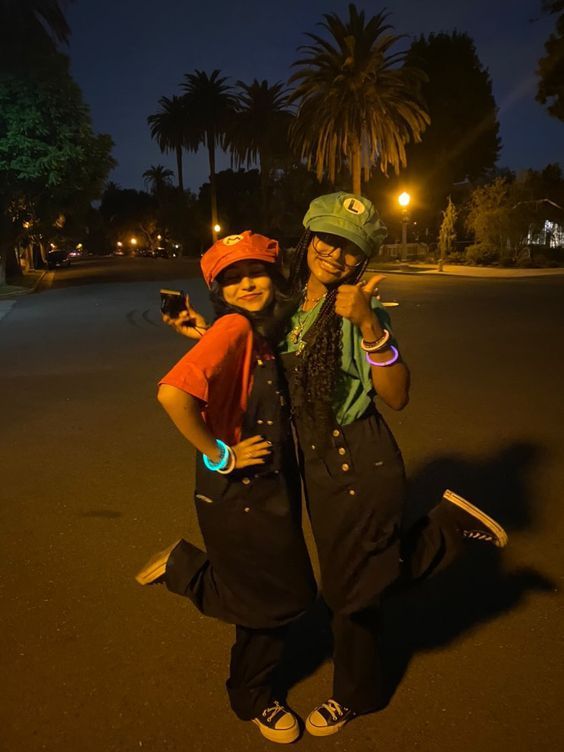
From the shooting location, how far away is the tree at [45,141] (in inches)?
940

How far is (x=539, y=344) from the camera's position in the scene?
32.1ft

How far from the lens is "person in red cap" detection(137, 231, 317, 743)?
185 centimetres

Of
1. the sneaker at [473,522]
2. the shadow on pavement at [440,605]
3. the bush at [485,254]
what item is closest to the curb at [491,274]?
the bush at [485,254]

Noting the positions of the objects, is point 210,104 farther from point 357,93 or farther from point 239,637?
point 239,637

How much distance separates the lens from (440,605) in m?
3.09

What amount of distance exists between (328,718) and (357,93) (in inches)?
1222

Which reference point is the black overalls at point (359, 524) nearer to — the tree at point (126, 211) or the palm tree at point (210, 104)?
the palm tree at point (210, 104)

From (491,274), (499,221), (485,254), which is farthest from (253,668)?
(485,254)

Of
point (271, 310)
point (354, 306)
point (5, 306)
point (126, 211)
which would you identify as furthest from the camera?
point (126, 211)

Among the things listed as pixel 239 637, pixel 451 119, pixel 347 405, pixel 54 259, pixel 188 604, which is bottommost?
pixel 54 259

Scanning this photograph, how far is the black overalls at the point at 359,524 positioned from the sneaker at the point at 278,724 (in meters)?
0.31

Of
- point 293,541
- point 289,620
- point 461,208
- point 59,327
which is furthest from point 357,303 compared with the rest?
point 461,208

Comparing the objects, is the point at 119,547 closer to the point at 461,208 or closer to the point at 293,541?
the point at 293,541

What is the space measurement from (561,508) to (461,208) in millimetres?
38482
